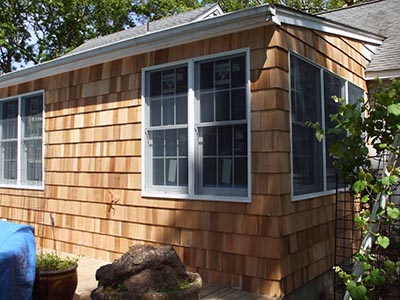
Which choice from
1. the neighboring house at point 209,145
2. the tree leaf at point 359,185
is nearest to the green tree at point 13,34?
the neighboring house at point 209,145

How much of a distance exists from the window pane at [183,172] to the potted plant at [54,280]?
1.42 meters

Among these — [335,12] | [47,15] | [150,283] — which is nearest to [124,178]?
[150,283]

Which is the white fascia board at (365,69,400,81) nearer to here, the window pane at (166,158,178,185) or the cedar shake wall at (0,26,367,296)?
the cedar shake wall at (0,26,367,296)

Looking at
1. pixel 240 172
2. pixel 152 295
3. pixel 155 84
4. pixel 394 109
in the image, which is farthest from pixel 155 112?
pixel 394 109

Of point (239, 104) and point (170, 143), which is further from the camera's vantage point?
point (170, 143)

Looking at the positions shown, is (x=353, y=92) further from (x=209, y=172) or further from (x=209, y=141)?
(x=209, y=172)

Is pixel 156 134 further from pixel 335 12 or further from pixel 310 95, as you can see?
pixel 335 12

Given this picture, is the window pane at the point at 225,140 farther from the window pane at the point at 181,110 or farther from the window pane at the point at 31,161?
the window pane at the point at 31,161

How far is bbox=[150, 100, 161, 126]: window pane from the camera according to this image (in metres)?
4.70

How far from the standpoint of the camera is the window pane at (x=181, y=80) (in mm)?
4461

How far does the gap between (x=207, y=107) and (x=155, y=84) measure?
2.69ft

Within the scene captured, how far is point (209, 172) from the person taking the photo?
427 centimetres

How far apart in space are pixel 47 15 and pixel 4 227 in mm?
16588

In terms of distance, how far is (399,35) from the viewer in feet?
22.6
